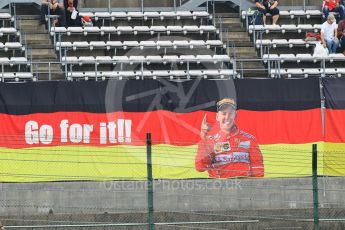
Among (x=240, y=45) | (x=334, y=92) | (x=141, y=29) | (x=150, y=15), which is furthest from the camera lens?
(x=150, y=15)

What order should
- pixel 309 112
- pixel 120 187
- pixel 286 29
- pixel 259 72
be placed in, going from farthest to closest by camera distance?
pixel 286 29, pixel 259 72, pixel 309 112, pixel 120 187

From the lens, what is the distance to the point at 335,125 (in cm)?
2250

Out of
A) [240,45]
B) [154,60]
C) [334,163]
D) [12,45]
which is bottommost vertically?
[334,163]

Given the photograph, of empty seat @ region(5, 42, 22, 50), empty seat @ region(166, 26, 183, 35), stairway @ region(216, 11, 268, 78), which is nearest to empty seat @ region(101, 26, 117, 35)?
empty seat @ region(166, 26, 183, 35)

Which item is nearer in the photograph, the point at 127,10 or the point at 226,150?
the point at 226,150

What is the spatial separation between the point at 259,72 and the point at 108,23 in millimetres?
4470

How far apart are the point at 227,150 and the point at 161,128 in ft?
4.85

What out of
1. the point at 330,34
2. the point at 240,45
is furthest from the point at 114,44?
the point at 330,34

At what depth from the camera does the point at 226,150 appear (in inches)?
858

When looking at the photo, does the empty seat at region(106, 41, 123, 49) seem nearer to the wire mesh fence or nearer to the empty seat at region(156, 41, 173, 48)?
the empty seat at region(156, 41, 173, 48)

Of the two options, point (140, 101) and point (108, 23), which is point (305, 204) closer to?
point (140, 101)

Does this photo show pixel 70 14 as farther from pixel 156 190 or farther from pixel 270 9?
pixel 156 190

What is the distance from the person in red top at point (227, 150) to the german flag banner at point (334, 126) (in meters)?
1.50

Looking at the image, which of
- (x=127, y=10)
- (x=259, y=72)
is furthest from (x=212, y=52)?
(x=127, y=10)
